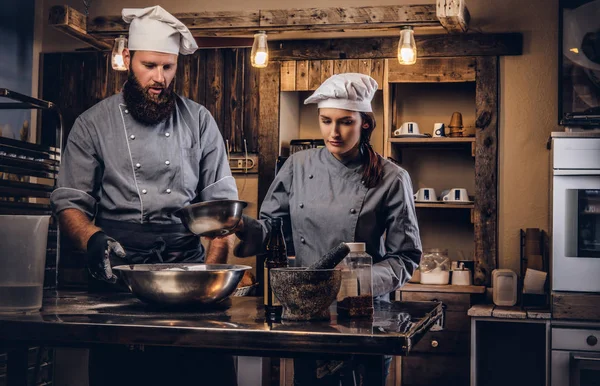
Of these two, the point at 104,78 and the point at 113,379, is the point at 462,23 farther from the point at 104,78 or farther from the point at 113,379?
the point at 113,379

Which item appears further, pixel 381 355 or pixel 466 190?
pixel 466 190

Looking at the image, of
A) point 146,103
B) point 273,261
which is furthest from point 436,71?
point 273,261

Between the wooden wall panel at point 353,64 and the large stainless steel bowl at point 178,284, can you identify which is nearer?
the large stainless steel bowl at point 178,284

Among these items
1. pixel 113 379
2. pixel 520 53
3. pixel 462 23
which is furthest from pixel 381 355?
pixel 520 53

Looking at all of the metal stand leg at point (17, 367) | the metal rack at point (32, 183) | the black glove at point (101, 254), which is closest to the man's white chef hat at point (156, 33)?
the black glove at point (101, 254)

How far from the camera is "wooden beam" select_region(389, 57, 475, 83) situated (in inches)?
205

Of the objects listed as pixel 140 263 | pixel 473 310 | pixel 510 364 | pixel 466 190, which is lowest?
pixel 510 364

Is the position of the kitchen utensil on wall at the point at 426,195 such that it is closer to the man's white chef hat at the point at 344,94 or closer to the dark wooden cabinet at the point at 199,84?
the dark wooden cabinet at the point at 199,84

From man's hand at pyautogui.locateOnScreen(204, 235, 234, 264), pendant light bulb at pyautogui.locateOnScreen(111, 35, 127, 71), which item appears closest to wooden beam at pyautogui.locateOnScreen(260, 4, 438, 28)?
pendant light bulb at pyautogui.locateOnScreen(111, 35, 127, 71)

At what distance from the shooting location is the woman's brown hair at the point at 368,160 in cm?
266

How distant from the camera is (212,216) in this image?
2.04 meters

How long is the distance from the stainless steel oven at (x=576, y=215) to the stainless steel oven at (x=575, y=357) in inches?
10.1

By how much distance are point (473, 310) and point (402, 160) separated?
1345 mm

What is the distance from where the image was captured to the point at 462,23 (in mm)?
4867
